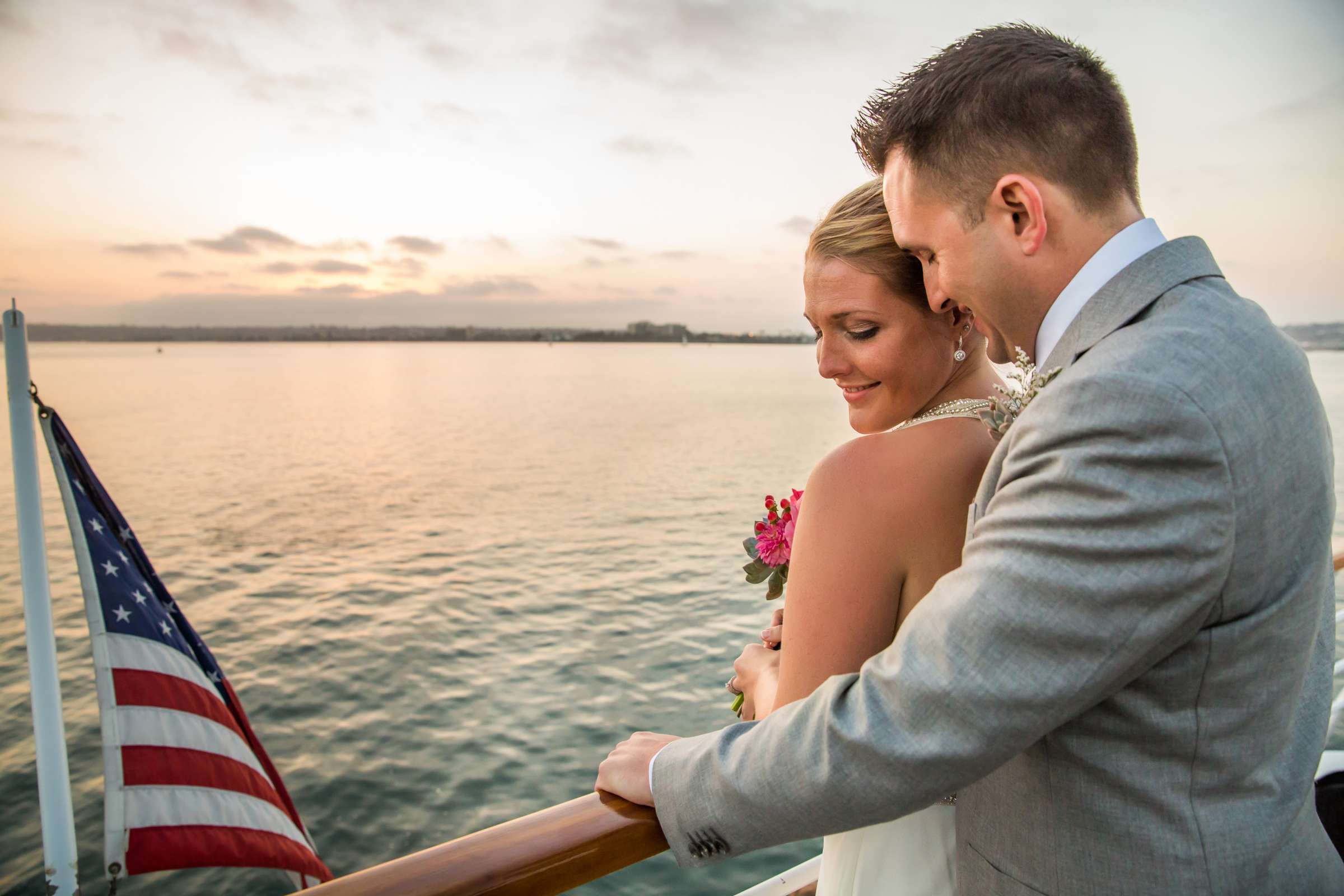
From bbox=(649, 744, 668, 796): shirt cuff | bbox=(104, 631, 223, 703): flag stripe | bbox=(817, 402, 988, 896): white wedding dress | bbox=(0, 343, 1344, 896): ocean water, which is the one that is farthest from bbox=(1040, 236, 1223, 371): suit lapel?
bbox=(0, 343, 1344, 896): ocean water

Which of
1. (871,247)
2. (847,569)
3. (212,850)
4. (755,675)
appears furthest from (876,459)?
Answer: (212,850)

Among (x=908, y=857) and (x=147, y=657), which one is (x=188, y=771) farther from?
(x=908, y=857)

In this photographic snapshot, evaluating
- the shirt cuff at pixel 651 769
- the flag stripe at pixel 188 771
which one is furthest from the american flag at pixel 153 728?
the shirt cuff at pixel 651 769

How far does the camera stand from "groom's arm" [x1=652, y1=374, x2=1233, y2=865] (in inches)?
31.8

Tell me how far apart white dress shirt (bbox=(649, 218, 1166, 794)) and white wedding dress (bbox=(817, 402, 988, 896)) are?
467 millimetres

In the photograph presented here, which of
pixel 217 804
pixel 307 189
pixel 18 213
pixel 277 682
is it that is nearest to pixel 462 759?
pixel 277 682

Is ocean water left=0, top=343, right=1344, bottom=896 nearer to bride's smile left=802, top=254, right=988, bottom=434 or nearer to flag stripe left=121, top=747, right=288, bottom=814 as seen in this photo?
flag stripe left=121, top=747, right=288, bottom=814

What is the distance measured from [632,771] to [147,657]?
4.00 meters

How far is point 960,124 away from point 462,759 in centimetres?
929

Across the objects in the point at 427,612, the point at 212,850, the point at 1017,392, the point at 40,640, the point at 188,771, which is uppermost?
the point at 1017,392

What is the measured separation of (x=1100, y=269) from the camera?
1053mm

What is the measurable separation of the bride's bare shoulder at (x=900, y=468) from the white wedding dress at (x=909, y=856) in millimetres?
132

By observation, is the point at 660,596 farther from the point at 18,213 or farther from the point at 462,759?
the point at 18,213

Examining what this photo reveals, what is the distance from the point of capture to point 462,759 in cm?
900
